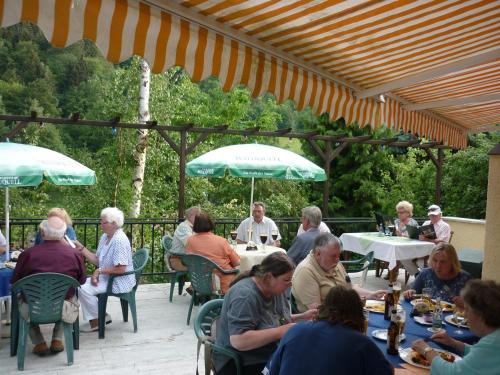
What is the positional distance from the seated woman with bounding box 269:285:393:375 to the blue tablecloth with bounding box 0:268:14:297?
327 centimetres

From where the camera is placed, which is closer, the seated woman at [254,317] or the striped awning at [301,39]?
the striped awning at [301,39]

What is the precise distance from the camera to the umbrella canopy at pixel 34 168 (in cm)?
455

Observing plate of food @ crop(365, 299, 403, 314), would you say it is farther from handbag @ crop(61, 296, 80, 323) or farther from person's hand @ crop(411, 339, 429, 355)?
handbag @ crop(61, 296, 80, 323)

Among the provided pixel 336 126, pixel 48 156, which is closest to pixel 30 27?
pixel 336 126

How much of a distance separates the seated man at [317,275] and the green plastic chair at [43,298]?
2039mm

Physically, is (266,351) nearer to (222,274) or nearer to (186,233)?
→ (222,274)

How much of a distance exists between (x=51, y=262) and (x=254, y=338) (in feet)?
7.88

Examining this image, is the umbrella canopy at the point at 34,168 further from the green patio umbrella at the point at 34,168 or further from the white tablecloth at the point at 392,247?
the white tablecloth at the point at 392,247

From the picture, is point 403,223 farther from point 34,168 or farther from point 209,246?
point 34,168

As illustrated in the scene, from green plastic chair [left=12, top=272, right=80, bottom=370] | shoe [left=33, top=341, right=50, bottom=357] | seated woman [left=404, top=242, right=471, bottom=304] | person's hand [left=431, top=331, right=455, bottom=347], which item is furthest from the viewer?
shoe [left=33, top=341, right=50, bottom=357]

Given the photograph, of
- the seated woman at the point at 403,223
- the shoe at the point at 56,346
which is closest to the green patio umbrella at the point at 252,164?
the seated woman at the point at 403,223

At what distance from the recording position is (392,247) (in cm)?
659

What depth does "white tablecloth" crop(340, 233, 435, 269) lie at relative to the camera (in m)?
6.59

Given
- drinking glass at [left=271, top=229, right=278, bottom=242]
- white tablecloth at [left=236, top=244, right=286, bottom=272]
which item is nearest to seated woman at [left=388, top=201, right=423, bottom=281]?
drinking glass at [left=271, top=229, right=278, bottom=242]
